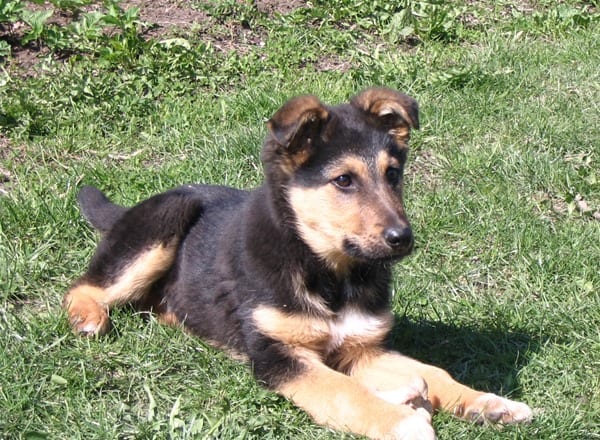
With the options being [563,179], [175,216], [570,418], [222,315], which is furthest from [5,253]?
[563,179]

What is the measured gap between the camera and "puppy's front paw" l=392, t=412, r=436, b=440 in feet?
14.3

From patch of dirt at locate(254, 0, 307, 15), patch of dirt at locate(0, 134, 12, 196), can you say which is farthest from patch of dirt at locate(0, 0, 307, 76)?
patch of dirt at locate(0, 134, 12, 196)

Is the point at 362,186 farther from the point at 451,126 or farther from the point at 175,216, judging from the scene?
the point at 451,126

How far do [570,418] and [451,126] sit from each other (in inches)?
148

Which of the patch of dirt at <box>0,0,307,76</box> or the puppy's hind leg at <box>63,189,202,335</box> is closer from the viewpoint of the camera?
the puppy's hind leg at <box>63,189,202,335</box>

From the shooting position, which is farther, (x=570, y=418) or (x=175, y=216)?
(x=175, y=216)

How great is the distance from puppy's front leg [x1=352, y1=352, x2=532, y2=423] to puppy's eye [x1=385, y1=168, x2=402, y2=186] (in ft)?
3.04

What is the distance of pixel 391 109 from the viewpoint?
5.21 meters

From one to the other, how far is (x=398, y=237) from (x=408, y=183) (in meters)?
2.81

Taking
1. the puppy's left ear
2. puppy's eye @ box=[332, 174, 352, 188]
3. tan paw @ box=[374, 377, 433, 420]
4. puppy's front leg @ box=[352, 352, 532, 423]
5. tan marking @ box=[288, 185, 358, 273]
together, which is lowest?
puppy's front leg @ box=[352, 352, 532, 423]

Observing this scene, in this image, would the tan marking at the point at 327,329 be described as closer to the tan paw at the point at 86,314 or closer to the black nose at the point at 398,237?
the black nose at the point at 398,237

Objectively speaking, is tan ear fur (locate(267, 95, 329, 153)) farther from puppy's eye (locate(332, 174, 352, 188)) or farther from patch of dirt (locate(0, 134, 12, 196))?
patch of dirt (locate(0, 134, 12, 196))

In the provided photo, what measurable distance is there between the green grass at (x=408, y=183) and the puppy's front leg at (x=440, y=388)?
101mm

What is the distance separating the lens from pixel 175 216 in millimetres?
5852
